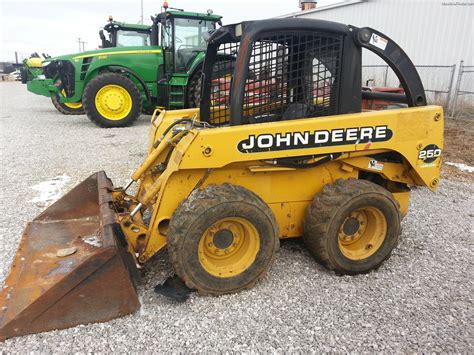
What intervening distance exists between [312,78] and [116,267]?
199 cm

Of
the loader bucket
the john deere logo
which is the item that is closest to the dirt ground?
the john deere logo

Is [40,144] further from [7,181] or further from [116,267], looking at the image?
[116,267]

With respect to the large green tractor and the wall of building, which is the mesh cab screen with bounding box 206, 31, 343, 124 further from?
the wall of building

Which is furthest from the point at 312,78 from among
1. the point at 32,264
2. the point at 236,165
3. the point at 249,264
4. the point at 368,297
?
the point at 32,264

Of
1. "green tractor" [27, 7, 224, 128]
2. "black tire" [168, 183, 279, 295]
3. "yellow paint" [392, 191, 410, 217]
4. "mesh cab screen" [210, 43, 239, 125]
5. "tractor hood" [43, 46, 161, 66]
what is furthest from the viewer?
"tractor hood" [43, 46, 161, 66]

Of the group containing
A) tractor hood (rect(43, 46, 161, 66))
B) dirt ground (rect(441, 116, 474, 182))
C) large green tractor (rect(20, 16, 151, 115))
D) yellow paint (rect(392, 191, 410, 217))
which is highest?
large green tractor (rect(20, 16, 151, 115))

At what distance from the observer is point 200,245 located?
2.77m

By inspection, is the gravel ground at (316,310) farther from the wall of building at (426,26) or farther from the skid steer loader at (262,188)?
the wall of building at (426,26)

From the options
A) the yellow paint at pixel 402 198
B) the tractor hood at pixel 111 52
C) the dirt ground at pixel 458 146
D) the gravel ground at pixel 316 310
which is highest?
the tractor hood at pixel 111 52

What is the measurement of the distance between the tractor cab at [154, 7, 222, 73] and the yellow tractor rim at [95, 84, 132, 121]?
1.27m

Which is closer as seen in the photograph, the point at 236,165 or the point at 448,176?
the point at 236,165

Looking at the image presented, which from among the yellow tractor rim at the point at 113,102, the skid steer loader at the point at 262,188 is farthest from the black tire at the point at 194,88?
the skid steer loader at the point at 262,188

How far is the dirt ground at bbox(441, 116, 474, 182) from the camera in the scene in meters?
6.15

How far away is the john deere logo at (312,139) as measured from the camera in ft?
9.17
